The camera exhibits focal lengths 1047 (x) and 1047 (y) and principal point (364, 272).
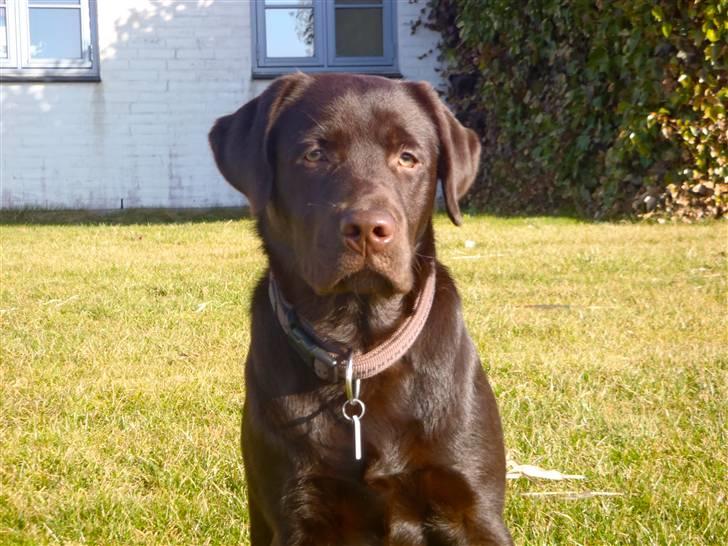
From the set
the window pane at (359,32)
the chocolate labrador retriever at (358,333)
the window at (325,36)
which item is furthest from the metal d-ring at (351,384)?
the window pane at (359,32)

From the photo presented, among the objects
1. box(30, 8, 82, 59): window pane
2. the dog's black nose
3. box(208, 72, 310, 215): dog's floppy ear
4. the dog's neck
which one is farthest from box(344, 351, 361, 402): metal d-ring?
box(30, 8, 82, 59): window pane

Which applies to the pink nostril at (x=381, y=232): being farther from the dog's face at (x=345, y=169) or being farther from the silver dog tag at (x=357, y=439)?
the silver dog tag at (x=357, y=439)

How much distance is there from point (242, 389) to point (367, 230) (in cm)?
201

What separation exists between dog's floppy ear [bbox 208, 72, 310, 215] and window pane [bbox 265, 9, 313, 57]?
11237 mm

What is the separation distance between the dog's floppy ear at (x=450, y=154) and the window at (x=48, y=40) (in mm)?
11246

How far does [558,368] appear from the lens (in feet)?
15.2

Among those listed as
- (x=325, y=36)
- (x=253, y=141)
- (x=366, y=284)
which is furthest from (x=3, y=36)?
(x=366, y=284)

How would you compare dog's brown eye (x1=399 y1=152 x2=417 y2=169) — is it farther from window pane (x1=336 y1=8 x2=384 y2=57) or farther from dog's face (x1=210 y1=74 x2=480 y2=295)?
window pane (x1=336 y1=8 x2=384 y2=57)

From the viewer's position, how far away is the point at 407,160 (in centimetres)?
297

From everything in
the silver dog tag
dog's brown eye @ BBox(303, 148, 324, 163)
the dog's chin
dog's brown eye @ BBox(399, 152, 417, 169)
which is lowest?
the silver dog tag

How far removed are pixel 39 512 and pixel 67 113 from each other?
437 inches

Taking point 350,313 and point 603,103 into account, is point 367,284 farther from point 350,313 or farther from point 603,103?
point 603,103

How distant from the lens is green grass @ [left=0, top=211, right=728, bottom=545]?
322 centimetres

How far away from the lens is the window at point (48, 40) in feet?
44.3
